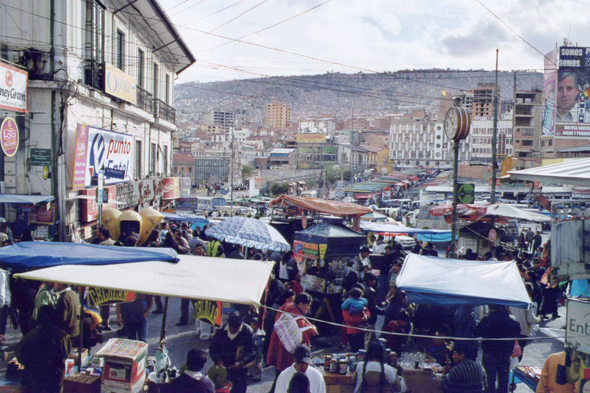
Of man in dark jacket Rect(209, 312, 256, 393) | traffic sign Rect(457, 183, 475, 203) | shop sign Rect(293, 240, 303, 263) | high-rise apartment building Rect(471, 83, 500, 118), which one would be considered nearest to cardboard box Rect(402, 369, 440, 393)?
man in dark jacket Rect(209, 312, 256, 393)

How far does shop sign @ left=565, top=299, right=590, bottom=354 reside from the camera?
523 centimetres

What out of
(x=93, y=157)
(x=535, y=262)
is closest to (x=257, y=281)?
(x=535, y=262)

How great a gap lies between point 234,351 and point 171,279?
1.08 meters

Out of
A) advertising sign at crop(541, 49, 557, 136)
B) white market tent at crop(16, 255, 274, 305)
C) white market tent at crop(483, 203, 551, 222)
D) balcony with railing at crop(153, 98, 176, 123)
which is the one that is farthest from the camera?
advertising sign at crop(541, 49, 557, 136)

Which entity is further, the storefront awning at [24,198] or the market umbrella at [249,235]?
the storefront awning at [24,198]

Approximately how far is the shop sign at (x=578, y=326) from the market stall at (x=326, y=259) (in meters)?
4.41

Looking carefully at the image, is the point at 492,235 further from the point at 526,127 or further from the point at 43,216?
the point at 526,127

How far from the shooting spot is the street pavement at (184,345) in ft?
23.7

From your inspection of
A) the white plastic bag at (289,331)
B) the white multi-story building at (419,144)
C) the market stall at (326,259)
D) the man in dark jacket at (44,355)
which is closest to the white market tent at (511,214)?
the market stall at (326,259)

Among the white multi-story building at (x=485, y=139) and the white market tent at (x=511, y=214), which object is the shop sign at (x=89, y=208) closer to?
the white market tent at (x=511, y=214)

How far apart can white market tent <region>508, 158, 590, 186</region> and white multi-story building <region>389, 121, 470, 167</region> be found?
416 feet

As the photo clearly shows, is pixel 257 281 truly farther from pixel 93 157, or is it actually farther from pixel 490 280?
pixel 93 157

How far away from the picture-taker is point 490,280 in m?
6.95

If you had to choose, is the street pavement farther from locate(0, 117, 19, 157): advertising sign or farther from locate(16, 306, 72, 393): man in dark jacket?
locate(0, 117, 19, 157): advertising sign
